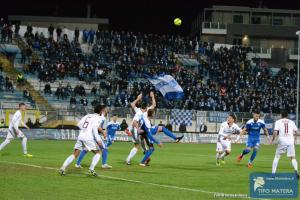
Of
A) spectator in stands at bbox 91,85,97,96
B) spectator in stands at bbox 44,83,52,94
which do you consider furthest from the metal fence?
spectator in stands at bbox 44,83,52,94

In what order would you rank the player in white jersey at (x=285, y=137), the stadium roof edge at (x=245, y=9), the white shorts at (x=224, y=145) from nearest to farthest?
the player in white jersey at (x=285, y=137)
the white shorts at (x=224, y=145)
the stadium roof edge at (x=245, y=9)

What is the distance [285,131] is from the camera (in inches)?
891

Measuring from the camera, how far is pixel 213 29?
300 feet

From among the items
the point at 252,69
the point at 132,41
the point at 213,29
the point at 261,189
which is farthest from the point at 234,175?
the point at 213,29

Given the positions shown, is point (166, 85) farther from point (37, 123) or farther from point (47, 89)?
point (47, 89)

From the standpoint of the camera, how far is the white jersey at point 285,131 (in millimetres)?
22500

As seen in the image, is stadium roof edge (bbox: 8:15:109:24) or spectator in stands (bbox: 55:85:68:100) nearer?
spectator in stands (bbox: 55:85:68:100)

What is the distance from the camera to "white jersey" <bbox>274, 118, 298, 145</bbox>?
73.8 feet

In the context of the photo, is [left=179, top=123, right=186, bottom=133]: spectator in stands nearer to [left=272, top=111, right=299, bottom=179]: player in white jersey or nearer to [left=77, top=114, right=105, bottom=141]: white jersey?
[left=272, top=111, right=299, bottom=179]: player in white jersey

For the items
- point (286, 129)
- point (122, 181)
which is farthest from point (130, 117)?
point (122, 181)

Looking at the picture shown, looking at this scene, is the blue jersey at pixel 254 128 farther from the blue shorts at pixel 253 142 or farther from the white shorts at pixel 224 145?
the white shorts at pixel 224 145

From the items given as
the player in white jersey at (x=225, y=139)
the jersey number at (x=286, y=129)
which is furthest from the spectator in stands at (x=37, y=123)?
the jersey number at (x=286, y=129)

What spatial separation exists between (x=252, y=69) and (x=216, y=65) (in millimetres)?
5882

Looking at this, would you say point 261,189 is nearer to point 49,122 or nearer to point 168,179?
point 168,179
